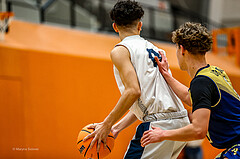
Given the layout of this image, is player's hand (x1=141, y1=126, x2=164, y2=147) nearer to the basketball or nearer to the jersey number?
the basketball

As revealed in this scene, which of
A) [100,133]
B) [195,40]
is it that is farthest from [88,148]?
[195,40]

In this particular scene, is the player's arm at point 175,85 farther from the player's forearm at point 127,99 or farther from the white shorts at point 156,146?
the player's forearm at point 127,99

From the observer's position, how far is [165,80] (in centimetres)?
331

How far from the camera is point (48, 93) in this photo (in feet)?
23.2

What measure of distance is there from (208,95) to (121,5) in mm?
1240

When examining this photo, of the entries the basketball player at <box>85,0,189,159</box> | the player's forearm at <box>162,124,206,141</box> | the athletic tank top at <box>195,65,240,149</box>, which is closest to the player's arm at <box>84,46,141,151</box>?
the basketball player at <box>85,0,189,159</box>

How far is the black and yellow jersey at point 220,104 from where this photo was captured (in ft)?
8.91

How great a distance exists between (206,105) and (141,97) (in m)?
0.69

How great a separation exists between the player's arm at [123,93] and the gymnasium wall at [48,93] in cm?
378

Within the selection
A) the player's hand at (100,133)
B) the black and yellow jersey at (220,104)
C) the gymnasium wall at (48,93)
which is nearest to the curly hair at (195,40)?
the black and yellow jersey at (220,104)

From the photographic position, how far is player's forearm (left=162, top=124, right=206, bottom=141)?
2598mm

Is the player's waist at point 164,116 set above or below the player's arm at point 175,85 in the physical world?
below

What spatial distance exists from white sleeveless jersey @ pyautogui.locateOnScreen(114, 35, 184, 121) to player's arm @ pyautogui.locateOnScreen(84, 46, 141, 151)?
8 centimetres

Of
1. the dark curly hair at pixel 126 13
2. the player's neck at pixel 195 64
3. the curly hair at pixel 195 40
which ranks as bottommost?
the player's neck at pixel 195 64
